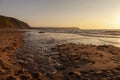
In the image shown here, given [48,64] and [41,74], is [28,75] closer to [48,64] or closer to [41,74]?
[41,74]

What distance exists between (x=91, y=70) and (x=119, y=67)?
5.12 ft

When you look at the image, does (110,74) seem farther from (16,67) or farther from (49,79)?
(16,67)

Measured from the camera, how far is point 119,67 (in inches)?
352

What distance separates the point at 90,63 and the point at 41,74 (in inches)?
122

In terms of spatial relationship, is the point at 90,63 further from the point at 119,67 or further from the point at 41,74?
the point at 41,74

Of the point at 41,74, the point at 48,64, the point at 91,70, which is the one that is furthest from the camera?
the point at 48,64

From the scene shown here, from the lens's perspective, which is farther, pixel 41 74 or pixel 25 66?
pixel 25 66

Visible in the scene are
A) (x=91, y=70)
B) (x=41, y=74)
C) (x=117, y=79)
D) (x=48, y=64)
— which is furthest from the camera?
(x=48, y=64)

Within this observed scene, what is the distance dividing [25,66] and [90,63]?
3366 mm

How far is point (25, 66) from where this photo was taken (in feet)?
29.6

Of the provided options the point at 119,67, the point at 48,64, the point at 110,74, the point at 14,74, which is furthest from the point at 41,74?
the point at 119,67

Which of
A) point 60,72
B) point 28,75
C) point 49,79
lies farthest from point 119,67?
point 28,75

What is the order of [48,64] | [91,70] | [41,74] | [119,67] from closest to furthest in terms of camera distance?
[41,74] → [91,70] → [119,67] → [48,64]

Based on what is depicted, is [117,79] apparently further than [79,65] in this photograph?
No
